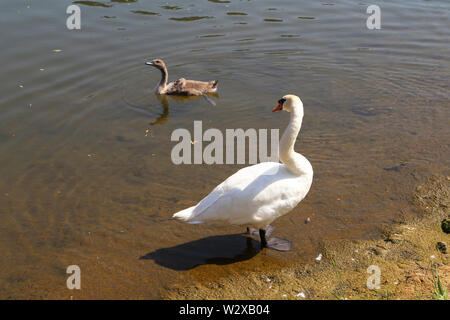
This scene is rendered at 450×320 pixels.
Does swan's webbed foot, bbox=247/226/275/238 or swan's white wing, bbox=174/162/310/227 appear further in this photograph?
swan's webbed foot, bbox=247/226/275/238

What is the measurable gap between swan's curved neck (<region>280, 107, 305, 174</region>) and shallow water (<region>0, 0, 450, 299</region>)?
43.5 inches

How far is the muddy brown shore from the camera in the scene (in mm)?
5148

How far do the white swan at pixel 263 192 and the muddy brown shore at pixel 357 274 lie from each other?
713 millimetres

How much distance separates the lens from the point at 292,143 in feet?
18.5

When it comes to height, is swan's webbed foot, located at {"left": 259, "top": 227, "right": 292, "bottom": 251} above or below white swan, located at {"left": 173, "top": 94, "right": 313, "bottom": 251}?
below

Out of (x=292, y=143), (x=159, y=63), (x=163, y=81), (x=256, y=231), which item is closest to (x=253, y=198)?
(x=292, y=143)

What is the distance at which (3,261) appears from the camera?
19.8 ft

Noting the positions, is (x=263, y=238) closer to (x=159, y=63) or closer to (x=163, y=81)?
(x=163, y=81)

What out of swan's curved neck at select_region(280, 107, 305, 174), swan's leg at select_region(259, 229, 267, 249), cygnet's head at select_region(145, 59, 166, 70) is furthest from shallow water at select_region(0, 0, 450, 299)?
swan's curved neck at select_region(280, 107, 305, 174)

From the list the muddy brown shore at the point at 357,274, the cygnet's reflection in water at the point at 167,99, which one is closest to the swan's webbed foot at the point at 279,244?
the muddy brown shore at the point at 357,274

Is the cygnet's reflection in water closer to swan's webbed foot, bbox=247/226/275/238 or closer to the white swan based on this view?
swan's webbed foot, bbox=247/226/275/238
